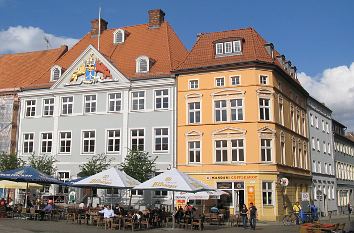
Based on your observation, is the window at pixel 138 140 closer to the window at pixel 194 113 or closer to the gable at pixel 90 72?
the window at pixel 194 113

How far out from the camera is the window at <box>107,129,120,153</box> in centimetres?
4144

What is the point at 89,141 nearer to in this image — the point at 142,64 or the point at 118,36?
the point at 142,64

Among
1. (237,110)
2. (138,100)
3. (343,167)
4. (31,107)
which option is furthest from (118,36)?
(343,167)

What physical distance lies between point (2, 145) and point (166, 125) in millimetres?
17810

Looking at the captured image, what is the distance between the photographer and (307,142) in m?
49.2

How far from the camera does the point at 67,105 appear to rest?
4409cm

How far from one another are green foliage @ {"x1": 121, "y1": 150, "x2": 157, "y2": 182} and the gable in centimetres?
760

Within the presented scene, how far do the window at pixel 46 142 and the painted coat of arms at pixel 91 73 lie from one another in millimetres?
5525

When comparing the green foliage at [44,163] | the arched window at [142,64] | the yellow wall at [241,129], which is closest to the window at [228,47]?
the yellow wall at [241,129]

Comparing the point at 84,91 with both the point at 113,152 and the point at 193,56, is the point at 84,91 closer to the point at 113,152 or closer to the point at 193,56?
the point at 113,152

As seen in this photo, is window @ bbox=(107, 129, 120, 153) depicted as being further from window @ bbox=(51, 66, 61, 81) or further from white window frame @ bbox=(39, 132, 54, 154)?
window @ bbox=(51, 66, 61, 81)

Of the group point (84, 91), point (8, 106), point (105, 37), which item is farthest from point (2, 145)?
point (105, 37)

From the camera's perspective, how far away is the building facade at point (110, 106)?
40500 mm

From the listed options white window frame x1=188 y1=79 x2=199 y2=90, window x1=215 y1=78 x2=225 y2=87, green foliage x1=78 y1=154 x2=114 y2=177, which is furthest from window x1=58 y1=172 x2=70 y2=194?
window x1=215 y1=78 x2=225 y2=87
